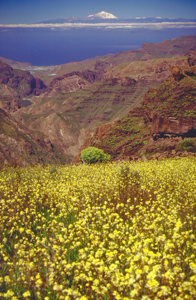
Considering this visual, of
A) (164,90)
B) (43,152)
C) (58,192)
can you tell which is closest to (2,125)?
(43,152)

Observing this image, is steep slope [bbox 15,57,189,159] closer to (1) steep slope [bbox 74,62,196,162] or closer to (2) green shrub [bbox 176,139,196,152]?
(1) steep slope [bbox 74,62,196,162]

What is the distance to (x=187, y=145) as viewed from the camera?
993 inches

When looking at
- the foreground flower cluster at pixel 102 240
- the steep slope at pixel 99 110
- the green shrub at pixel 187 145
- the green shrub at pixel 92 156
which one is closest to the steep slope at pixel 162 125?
the green shrub at pixel 187 145

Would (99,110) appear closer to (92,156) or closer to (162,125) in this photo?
(162,125)

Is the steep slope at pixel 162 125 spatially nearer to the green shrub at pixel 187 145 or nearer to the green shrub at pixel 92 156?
the green shrub at pixel 187 145

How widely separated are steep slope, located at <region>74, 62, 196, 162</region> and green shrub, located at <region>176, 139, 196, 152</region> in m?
1.18

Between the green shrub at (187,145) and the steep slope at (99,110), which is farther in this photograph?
the steep slope at (99,110)

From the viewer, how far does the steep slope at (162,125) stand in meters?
27.6

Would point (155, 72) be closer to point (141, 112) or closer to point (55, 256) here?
point (141, 112)

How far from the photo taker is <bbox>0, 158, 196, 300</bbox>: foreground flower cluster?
4184mm

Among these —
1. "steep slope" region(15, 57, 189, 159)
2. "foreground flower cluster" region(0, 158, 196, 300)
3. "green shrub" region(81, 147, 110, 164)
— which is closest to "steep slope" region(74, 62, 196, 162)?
"green shrub" region(81, 147, 110, 164)

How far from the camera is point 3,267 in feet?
20.9

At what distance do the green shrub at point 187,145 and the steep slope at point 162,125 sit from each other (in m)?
1.18

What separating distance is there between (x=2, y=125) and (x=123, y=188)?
90835 millimetres
